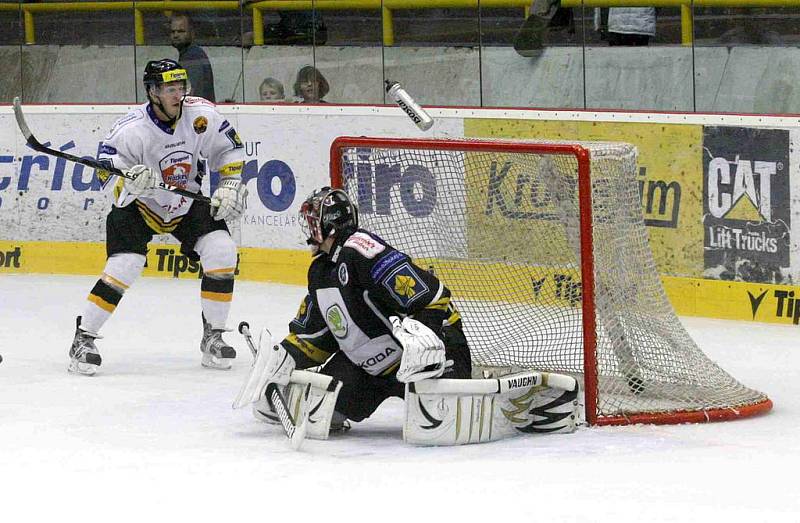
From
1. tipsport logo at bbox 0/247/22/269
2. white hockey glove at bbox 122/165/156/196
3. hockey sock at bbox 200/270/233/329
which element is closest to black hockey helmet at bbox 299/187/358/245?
white hockey glove at bbox 122/165/156/196

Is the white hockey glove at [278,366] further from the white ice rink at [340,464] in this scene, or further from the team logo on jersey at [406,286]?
the team logo on jersey at [406,286]

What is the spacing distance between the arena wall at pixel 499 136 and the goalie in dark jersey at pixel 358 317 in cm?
225

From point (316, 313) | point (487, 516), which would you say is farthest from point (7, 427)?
point (487, 516)

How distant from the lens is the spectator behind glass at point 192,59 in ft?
27.0

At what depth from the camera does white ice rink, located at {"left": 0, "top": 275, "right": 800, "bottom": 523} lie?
3.65 m

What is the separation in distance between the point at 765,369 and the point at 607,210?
107cm

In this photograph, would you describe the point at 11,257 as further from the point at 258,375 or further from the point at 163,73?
the point at 258,375

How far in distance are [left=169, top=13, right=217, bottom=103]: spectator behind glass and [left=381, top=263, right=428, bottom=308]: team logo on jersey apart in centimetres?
410

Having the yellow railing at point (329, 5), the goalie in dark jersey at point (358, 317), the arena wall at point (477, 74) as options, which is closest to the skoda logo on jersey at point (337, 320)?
the goalie in dark jersey at point (358, 317)

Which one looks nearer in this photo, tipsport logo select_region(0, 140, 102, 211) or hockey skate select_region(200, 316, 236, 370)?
hockey skate select_region(200, 316, 236, 370)

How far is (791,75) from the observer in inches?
254

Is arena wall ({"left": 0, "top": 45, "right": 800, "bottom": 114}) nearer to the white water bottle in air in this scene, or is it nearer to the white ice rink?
the white ice rink

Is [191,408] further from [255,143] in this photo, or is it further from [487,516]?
[255,143]

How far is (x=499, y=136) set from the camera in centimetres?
713
